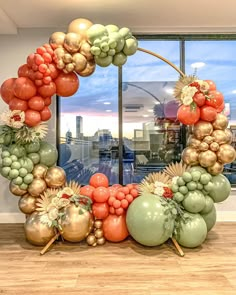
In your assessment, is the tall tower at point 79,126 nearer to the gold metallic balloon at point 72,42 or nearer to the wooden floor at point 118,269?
the gold metallic balloon at point 72,42

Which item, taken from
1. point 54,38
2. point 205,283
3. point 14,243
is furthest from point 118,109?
point 205,283

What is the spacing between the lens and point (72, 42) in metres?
3.08

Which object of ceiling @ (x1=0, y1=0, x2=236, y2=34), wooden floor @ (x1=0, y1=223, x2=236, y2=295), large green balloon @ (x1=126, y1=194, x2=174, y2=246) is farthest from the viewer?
ceiling @ (x1=0, y1=0, x2=236, y2=34)

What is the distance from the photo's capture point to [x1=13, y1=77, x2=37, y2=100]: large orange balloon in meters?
3.12

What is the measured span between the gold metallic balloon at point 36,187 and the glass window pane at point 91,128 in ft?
3.71

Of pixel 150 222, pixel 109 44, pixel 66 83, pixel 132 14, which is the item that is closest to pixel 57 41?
pixel 66 83

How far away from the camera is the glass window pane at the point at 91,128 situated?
4363 millimetres

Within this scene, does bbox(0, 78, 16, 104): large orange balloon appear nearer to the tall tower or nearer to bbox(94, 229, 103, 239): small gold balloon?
the tall tower

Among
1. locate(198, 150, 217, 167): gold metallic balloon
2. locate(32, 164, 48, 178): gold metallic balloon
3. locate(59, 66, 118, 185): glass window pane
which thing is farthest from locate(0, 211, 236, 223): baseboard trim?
locate(198, 150, 217, 167): gold metallic balloon

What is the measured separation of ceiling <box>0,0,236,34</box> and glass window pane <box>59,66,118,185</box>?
79 centimetres

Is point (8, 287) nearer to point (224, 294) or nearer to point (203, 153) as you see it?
point (224, 294)

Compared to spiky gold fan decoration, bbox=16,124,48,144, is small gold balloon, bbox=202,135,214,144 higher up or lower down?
lower down

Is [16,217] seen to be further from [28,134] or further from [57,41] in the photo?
[57,41]

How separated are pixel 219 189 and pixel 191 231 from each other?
0.59 m
